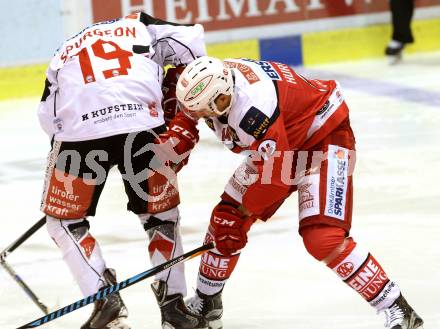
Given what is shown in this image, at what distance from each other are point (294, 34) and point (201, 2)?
0.87 m

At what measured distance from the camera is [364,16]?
9234 millimetres

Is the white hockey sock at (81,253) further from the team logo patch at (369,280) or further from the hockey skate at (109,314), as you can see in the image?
the team logo patch at (369,280)

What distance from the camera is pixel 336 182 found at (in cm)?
356

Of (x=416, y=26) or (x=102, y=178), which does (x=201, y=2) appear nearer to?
(x=416, y=26)

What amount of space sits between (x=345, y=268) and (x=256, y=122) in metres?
0.55

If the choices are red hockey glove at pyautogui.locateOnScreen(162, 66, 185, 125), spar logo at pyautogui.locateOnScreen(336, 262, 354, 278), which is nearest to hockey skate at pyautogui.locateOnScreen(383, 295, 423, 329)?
spar logo at pyautogui.locateOnScreen(336, 262, 354, 278)

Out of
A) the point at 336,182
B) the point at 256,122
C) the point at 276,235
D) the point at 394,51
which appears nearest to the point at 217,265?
the point at 336,182

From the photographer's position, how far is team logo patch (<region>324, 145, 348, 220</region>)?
350 centimetres

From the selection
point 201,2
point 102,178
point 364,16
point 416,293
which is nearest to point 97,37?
point 102,178

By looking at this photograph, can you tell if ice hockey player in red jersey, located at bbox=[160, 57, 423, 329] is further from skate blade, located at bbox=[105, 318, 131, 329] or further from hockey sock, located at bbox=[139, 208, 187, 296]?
skate blade, located at bbox=[105, 318, 131, 329]

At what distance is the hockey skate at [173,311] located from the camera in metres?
3.70

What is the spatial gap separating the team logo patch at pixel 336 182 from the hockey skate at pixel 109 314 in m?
0.73

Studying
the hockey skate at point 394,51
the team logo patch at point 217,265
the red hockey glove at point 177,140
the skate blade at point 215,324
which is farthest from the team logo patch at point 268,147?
the hockey skate at point 394,51

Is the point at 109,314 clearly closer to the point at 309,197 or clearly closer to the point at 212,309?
the point at 212,309
